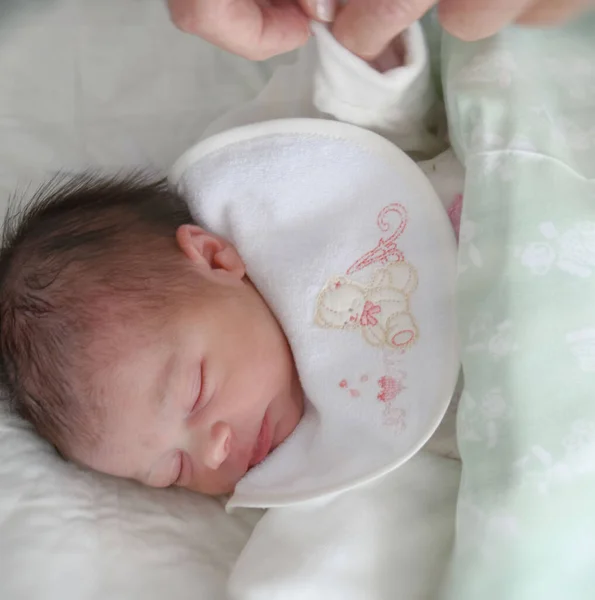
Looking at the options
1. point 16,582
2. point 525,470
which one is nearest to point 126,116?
point 16,582

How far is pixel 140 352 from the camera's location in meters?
0.88

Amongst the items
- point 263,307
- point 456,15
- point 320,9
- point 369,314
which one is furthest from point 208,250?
point 456,15

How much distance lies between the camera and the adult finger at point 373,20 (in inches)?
27.6

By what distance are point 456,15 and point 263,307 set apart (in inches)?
16.4

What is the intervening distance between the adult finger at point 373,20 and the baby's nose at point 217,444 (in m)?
0.43

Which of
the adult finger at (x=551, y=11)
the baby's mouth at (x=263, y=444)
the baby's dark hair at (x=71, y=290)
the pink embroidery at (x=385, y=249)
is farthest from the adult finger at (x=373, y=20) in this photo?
the baby's mouth at (x=263, y=444)

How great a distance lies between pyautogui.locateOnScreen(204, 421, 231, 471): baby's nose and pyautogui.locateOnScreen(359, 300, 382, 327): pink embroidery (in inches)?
7.7

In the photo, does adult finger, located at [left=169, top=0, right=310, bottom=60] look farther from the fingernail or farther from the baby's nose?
the baby's nose

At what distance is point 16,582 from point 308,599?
31 cm

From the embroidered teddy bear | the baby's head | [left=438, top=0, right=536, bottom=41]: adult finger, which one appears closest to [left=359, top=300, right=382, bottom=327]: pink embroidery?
the embroidered teddy bear

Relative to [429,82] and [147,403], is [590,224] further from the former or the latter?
[147,403]

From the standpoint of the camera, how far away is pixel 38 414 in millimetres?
937

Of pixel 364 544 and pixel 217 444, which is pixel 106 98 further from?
pixel 364 544

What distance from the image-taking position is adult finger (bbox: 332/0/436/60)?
0.70 metres
